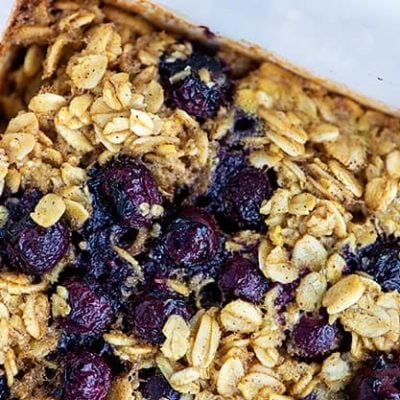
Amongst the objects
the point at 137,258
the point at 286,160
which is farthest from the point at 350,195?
A: the point at 137,258

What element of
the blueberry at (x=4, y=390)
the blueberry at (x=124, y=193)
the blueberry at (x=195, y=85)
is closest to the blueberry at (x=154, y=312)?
the blueberry at (x=124, y=193)

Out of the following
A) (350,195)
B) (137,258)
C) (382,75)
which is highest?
(382,75)

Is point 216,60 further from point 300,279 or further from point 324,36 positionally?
point 300,279

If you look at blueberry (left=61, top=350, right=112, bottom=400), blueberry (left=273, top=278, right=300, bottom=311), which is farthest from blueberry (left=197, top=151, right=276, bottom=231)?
blueberry (left=61, top=350, right=112, bottom=400)

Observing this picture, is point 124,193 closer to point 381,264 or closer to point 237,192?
point 237,192

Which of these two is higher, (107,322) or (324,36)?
(324,36)

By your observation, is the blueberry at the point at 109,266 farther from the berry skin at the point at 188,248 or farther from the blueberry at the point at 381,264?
the blueberry at the point at 381,264

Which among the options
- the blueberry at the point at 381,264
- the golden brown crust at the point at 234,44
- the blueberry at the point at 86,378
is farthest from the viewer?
the golden brown crust at the point at 234,44
